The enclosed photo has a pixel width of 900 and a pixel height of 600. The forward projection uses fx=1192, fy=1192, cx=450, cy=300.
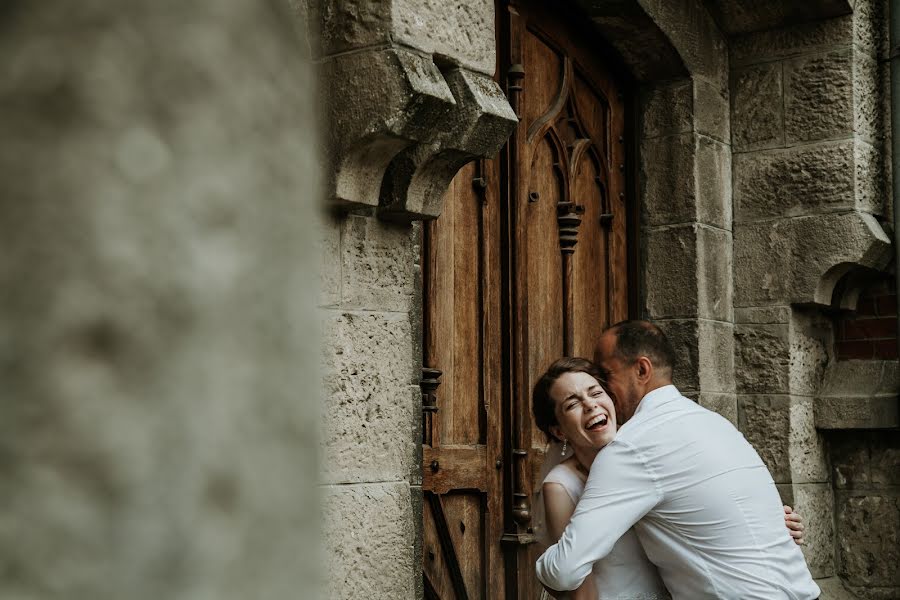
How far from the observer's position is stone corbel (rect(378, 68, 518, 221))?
279cm

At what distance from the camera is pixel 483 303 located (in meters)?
3.92

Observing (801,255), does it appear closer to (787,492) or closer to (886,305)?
(886,305)

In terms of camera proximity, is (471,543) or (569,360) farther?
(471,543)

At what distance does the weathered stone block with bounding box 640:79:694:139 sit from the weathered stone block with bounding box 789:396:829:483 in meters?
1.16

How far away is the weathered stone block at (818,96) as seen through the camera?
465 centimetres

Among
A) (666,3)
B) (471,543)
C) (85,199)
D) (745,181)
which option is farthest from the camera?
(745,181)

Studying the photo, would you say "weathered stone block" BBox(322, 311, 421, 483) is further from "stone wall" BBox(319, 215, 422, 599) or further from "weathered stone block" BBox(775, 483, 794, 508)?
"weathered stone block" BBox(775, 483, 794, 508)

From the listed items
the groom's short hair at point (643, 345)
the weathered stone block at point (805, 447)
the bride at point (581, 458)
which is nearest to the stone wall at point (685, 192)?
the weathered stone block at point (805, 447)

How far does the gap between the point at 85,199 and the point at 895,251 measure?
4.79m

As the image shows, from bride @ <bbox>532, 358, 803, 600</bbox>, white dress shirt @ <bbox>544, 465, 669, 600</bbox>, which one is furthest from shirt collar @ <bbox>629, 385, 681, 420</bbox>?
white dress shirt @ <bbox>544, 465, 669, 600</bbox>

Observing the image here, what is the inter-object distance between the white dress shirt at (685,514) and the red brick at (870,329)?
2173mm

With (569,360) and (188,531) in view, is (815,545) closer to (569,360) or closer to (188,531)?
(569,360)

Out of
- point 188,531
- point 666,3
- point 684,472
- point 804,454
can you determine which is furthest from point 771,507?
point 188,531

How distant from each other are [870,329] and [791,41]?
47.6 inches
